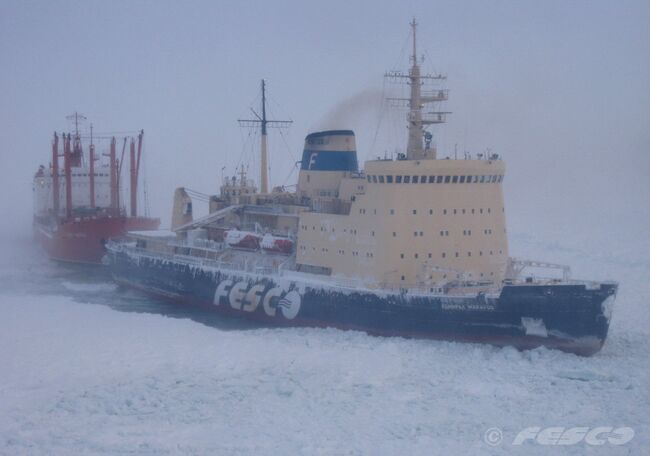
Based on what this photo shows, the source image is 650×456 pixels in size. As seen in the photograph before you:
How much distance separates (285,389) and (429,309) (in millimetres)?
4591

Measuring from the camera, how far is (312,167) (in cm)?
1952

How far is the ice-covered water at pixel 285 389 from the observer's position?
9.48 m

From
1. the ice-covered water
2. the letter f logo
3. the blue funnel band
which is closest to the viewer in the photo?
the ice-covered water

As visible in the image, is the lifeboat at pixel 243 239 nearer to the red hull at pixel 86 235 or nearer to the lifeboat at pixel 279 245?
the lifeboat at pixel 279 245

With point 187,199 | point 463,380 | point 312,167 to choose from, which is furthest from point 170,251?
point 463,380

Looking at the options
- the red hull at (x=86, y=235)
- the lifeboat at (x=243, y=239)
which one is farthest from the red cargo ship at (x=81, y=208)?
the lifeboat at (x=243, y=239)

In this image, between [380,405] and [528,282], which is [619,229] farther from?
[380,405]

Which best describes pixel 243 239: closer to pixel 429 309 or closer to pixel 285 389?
pixel 429 309

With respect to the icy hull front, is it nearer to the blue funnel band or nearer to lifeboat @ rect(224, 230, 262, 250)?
lifeboat @ rect(224, 230, 262, 250)
